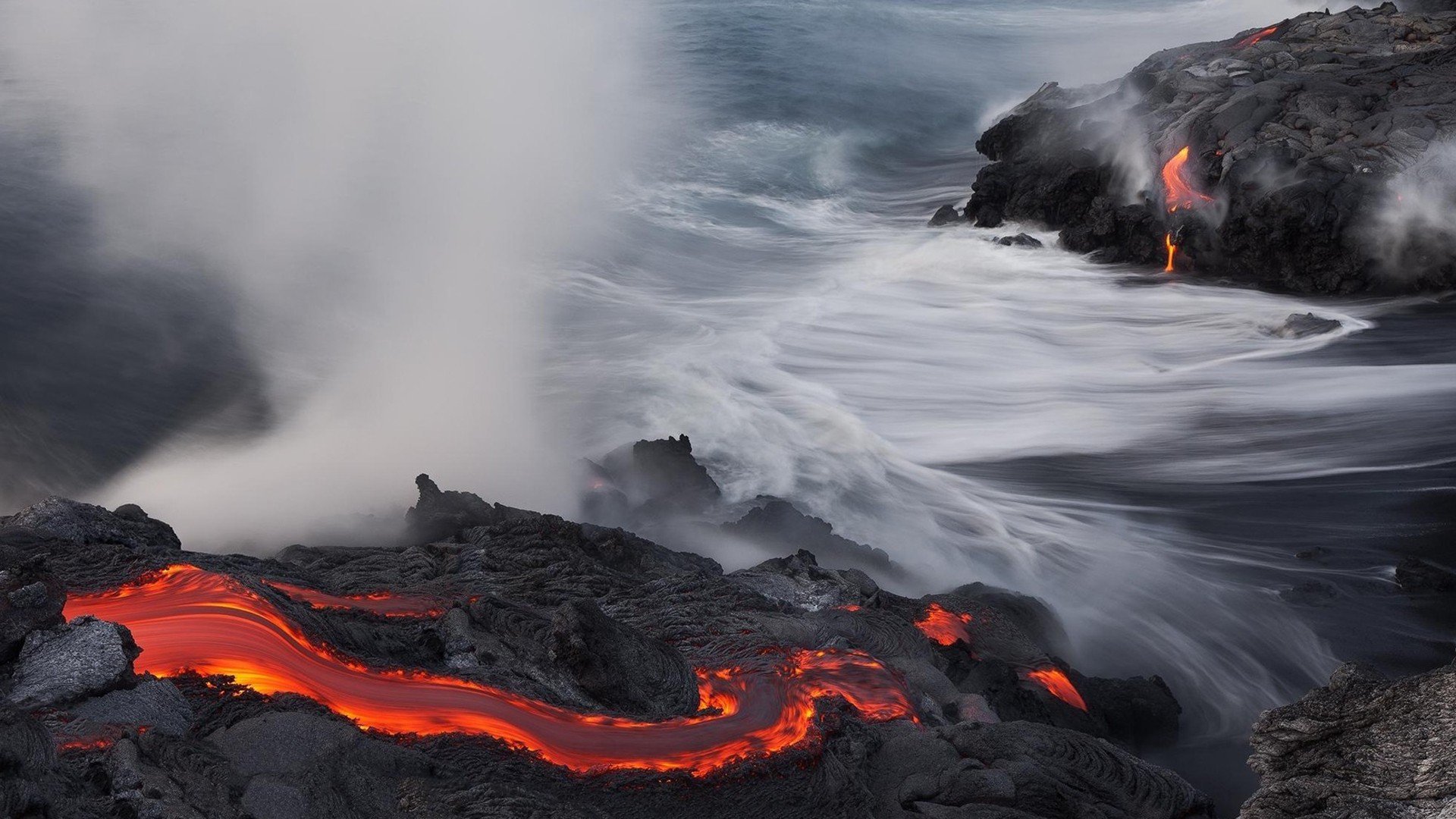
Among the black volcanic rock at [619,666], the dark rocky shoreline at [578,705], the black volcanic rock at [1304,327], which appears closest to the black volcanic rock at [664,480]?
the dark rocky shoreline at [578,705]

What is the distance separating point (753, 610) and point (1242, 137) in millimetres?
13792

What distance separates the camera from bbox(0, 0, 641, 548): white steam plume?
36.9 ft

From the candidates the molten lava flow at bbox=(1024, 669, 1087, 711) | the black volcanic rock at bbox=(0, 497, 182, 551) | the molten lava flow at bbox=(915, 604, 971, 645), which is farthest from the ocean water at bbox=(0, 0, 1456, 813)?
the black volcanic rock at bbox=(0, 497, 182, 551)

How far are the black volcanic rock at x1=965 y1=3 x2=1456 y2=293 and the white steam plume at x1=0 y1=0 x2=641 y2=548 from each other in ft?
31.8

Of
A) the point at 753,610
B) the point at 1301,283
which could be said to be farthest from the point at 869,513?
A: the point at 1301,283

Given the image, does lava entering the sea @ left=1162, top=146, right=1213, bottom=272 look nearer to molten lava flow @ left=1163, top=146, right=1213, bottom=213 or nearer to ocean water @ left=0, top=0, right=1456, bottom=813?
molten lava flow @ left=1163, top=146, right=1213, bottom=213

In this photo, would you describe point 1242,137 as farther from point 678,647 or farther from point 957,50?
point 957,50

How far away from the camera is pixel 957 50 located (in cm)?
3375

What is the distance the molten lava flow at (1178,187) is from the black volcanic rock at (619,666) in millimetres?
14262

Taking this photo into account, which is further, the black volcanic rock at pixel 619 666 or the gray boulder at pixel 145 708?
the black volcanic rock at pixel 619 666

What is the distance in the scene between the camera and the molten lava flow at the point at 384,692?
16.5 ft

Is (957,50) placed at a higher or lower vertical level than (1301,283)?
higher

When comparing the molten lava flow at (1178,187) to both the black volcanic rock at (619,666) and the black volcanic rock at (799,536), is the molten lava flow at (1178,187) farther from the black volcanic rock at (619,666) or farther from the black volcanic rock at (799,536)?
the black volcanic rock at (619,666)

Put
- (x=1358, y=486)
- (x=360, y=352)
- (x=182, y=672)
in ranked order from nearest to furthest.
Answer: (x=182, y=672), (x=1358, y=486), (x=360, y=352)
